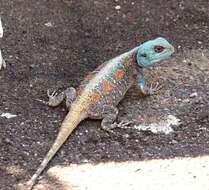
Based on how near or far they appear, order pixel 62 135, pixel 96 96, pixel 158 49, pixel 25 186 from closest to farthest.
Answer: pixel 25 186 → pixel 62 135 → pixel 96 96 → pixel 158 49

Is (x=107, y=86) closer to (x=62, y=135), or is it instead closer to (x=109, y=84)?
(x=109, y=84)

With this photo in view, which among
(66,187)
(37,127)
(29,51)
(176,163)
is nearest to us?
(66,187)

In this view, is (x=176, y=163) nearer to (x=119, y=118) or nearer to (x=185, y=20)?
(x=119, y=118)

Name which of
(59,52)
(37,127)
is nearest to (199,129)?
(37,127)

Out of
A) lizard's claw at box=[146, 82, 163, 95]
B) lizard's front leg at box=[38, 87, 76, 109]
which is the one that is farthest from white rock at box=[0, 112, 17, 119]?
lizard's claw at box=[146, 82, 163, 95]

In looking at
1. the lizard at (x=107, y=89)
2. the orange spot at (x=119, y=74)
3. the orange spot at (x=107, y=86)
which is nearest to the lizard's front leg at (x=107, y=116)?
the lizard at (x=107, y=89)

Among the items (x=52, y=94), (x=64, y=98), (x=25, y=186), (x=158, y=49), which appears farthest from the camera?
(x=158, y=49)

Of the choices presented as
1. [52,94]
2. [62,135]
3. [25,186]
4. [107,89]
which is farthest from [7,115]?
[25,186]
